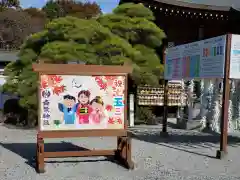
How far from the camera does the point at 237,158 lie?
8.00 metres

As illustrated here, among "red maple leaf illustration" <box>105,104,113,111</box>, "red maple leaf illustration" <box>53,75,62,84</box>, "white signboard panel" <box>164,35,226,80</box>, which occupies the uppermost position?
"white signboard panel" <box>164,35,226,80</box>

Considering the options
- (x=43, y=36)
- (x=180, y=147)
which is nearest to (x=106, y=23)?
(x=43, y=36)

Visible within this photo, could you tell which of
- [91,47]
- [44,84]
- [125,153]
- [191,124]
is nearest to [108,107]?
[125,153]

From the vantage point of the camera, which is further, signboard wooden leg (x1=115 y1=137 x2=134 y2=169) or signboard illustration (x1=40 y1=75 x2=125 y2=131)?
signboard wooden leg (x1=115 y1=137 x2=134 y2=169)

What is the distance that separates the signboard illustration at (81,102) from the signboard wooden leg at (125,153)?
30 cm

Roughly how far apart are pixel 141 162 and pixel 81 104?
159 centimetres

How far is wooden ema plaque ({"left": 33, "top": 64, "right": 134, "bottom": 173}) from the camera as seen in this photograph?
681 centimetres

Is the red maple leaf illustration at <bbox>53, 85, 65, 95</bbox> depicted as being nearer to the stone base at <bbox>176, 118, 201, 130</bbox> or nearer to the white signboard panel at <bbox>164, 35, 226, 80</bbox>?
the white signboard panel at <bbox>164, 35, 226, 80</bbox>

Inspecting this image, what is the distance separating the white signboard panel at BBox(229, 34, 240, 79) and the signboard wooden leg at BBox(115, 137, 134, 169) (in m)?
2.46

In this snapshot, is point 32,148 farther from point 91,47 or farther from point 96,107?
point 91,47

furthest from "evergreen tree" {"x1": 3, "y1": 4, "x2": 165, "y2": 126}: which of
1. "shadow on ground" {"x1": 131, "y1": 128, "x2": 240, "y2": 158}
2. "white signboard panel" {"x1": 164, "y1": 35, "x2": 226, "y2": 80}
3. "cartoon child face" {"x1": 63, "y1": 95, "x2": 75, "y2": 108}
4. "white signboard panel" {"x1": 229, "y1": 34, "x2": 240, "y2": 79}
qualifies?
"cartoon child face" {"x1": 63, "y1": 95, "x2": 75, "y2": 108}

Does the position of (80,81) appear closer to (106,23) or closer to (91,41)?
(91,41)

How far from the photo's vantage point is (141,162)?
24.5 feet

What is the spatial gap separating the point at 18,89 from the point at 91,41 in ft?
8.97
